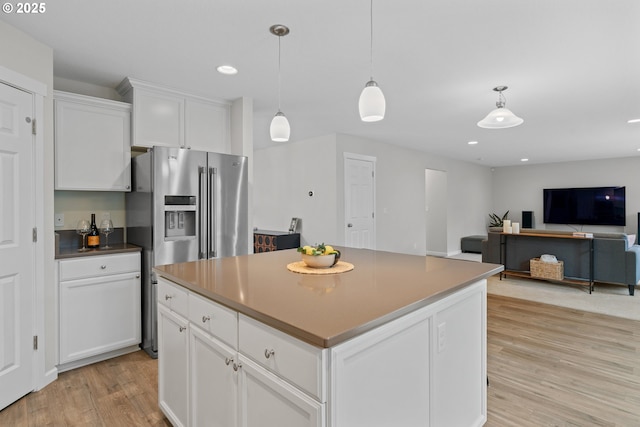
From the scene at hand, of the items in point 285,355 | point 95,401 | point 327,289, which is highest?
point 327,289

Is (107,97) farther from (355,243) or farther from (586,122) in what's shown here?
(586,122)

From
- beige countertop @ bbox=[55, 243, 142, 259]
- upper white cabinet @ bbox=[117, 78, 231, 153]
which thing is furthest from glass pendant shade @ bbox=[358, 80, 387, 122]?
beige countertop @ bbox=[55, 243, 142, 259]

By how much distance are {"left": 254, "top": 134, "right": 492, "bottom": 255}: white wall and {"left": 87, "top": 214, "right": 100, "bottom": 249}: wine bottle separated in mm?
3124

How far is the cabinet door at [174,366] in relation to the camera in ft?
5.53

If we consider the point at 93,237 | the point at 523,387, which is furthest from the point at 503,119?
the point at 93,237

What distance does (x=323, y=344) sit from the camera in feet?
3.05

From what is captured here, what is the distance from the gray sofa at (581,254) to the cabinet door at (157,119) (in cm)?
515

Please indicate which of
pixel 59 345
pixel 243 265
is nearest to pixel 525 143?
pixel 243 265

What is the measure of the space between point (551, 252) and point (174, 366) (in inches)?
218

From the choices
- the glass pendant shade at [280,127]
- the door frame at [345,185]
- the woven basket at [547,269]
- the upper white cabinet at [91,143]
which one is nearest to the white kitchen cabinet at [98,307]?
the upper white cabinet at [91,143]

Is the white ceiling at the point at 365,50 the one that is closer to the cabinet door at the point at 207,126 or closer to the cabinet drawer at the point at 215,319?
the cabinet door at the point at 207,126

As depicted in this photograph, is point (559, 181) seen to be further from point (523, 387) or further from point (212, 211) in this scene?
point (212, 211)

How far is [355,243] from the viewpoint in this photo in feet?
18.1

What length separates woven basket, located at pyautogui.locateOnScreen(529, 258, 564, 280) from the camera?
4.95 meters
